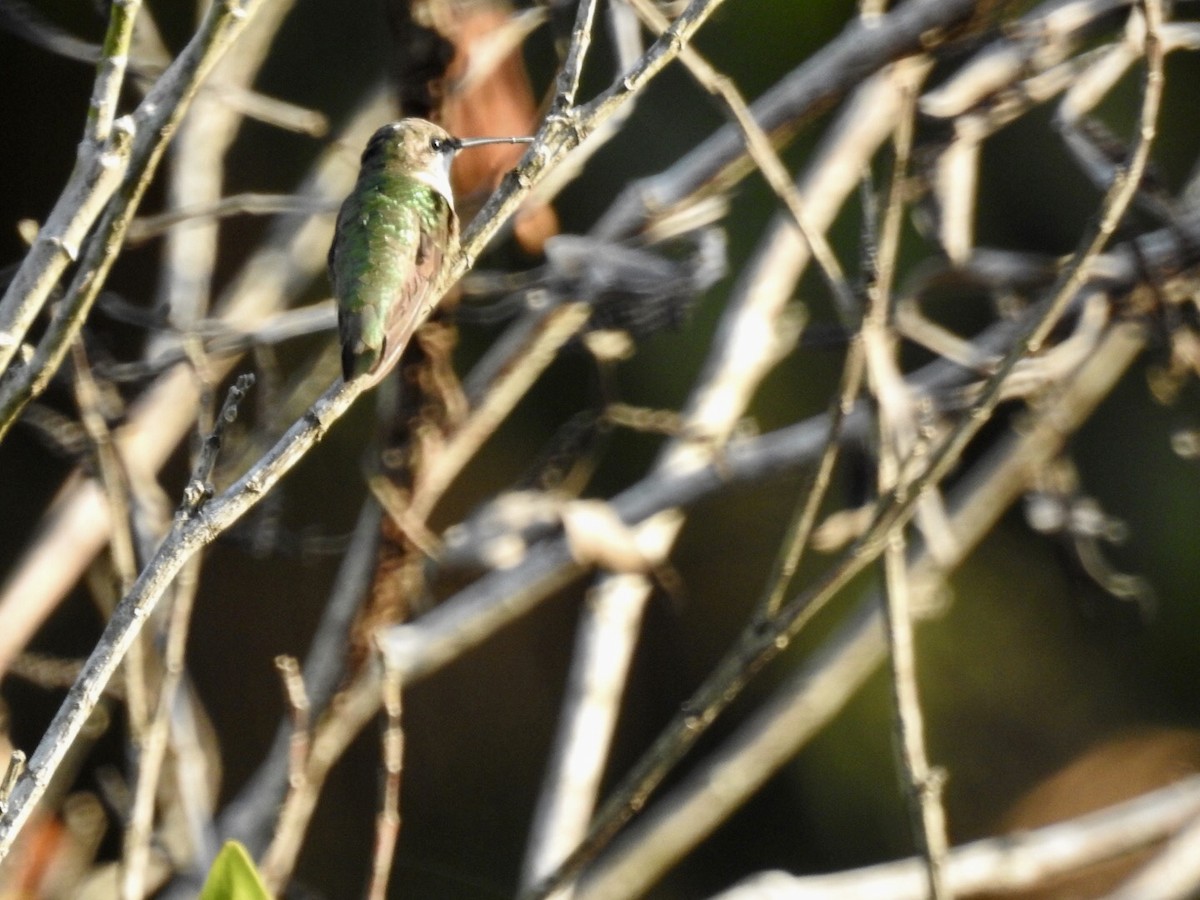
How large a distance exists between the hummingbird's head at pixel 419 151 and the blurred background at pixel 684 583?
66.4 inches

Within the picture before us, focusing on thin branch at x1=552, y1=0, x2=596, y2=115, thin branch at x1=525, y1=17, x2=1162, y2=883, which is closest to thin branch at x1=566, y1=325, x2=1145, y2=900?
thin branch at x1=525, y1=17, x2=1162, y2=883

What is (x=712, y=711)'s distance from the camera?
4.88ft

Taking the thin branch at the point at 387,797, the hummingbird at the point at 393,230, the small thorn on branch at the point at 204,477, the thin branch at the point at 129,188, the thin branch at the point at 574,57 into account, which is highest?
the hummingbird at the point at 393,230

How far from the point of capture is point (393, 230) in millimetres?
2158

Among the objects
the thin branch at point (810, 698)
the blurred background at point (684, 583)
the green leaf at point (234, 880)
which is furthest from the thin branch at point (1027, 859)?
the blurred background at point (684, 583)

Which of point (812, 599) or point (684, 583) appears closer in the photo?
point (812, 599)

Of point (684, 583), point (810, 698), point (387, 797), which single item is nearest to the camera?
point (387, 797)

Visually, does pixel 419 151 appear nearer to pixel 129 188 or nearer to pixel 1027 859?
pixel 129 188

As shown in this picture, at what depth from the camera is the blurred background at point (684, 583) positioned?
409 cm

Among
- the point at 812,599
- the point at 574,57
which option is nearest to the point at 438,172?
the point at 574,57

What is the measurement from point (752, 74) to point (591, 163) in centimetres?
55

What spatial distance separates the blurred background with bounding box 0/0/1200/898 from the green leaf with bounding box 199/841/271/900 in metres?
2.47

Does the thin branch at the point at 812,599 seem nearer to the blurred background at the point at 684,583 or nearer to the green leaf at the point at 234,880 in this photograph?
the green leaf at the point at 234,880

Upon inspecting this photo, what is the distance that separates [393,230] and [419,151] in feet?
0.44
